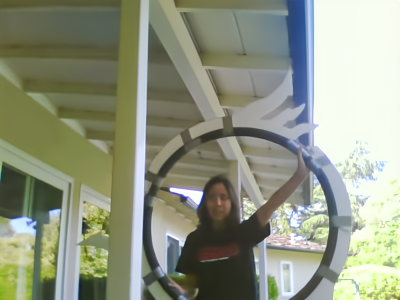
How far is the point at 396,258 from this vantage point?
1674 mm

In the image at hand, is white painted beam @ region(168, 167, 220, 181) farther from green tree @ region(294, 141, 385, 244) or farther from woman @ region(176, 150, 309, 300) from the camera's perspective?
green tree @ region(294, 141, 385, 244)

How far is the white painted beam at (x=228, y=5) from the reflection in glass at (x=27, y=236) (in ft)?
4.09

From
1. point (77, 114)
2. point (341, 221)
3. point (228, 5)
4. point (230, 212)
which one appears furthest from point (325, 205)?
point (77, 114)

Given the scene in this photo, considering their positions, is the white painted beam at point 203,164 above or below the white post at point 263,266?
above

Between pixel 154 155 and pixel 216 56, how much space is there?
1.85 feet

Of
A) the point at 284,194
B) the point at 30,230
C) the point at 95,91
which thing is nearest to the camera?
the point at 284,194

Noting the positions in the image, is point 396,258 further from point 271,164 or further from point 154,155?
point 154,155

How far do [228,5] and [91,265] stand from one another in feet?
5.10

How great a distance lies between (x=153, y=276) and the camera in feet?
4.25

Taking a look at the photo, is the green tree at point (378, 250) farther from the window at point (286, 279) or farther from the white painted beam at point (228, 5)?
the white painted beam at point (228, 5)

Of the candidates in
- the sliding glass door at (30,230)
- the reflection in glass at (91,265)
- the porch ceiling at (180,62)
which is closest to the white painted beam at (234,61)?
the porch ceiling at (180,62)

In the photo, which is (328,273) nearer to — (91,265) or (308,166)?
(308,166)

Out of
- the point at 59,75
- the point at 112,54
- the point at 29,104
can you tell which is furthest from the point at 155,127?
the point at 29,104

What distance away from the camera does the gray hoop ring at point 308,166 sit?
1194 millimetres
